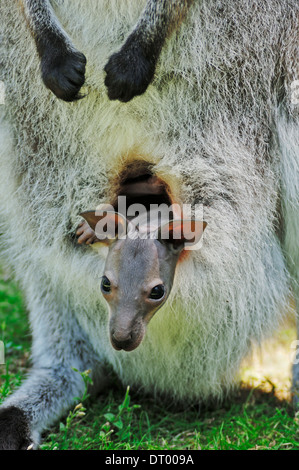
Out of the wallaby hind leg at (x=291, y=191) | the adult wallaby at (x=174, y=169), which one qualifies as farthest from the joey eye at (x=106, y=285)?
the wallaby hind leg at (x=291, y=191)

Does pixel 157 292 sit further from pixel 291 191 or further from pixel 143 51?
pixel 143 51

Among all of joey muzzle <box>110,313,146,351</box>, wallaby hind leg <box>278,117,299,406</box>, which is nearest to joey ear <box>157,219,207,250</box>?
joey muzzle <box>110,313,146,351</box>

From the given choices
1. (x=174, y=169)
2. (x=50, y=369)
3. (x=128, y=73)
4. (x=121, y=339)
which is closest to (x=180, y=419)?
(x=50, y=369)

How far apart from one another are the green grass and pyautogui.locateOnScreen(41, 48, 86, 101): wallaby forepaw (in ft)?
3.20

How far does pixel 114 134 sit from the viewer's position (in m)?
2.48

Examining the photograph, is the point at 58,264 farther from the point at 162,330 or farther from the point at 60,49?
the point at 60,49

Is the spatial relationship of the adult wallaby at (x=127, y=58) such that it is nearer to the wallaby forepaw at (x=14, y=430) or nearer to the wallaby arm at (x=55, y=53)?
the wallaby arm at (x=55, y=53)

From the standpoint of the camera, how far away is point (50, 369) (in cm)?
289

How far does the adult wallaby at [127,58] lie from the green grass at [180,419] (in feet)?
3.26

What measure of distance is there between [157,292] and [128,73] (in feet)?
2.32

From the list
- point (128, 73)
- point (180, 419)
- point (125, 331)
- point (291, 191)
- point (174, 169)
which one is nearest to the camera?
point (125, 331)

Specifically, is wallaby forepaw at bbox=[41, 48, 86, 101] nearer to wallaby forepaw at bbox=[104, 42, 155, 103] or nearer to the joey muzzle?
wallaby forepaw at bbox=[104, 42, 155, 103]

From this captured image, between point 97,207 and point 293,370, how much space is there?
1077 mm

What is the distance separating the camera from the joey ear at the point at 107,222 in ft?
7.63
